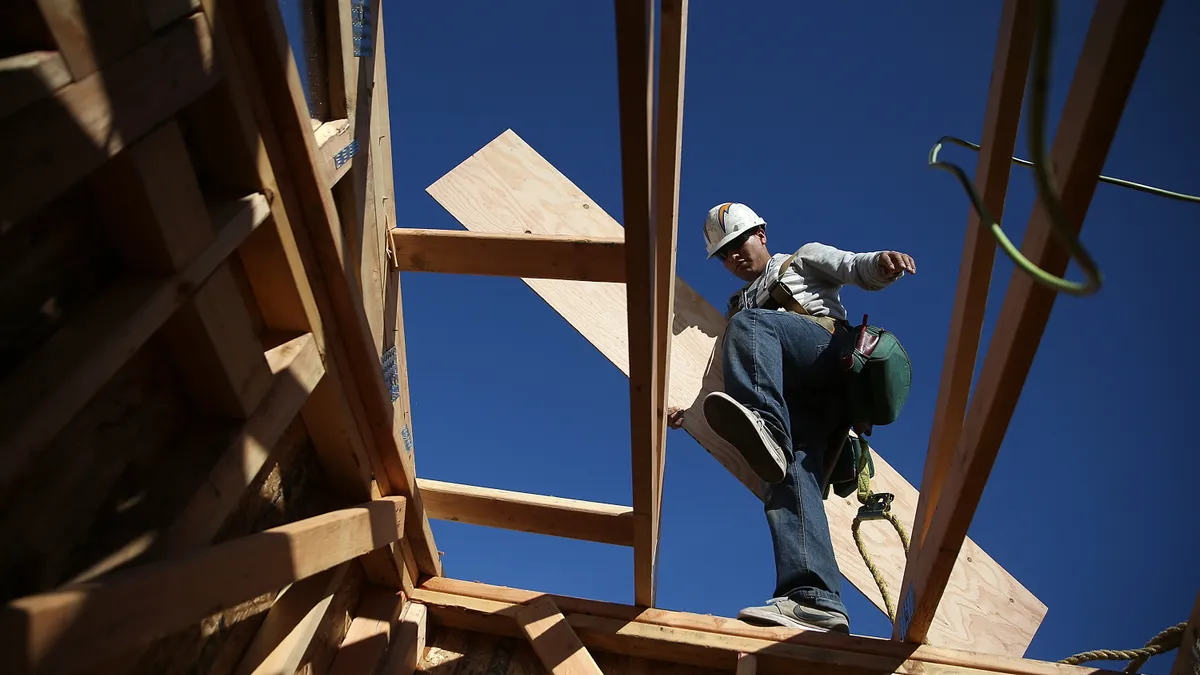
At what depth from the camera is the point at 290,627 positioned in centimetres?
202

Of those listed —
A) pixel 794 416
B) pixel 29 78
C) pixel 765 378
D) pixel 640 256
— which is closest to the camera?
pixel 29 78

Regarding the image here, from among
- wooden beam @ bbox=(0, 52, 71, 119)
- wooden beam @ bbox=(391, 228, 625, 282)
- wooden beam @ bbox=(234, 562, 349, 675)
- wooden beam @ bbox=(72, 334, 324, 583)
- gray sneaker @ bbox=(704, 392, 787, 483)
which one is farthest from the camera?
gray sneaker @ bbox=(704, 392, 787, 483)

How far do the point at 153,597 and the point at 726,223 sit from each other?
9.45 feet

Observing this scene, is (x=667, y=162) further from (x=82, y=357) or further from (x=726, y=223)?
(x=726, y=223)

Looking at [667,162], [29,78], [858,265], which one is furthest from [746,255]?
[29,78]

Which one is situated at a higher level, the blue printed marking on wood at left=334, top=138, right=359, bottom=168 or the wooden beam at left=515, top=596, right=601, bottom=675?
the blue printed marking on wood at left=334, top=138, right=359, bottom=168

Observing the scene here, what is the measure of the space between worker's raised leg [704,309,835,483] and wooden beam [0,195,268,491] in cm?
148

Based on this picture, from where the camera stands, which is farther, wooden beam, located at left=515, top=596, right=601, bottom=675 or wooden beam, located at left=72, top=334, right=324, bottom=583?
wooden beam, located at left=515, top=596, right=601, bottom=675

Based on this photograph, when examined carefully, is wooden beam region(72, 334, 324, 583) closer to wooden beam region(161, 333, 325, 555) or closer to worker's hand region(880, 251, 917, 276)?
wooden beam region(161, 333, 325, 555)

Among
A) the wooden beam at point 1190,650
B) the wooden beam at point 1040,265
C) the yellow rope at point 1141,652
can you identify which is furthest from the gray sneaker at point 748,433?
the wooden beam at point 1190,650

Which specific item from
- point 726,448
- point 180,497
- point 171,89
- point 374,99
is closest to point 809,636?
point 726,448

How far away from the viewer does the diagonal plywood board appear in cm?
283

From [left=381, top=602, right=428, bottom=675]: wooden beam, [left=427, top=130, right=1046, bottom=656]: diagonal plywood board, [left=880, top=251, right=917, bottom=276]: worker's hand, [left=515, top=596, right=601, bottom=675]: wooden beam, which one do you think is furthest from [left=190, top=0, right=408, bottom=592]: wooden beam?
[left=880, top=251, right=917, bottom=276]: worker's hand

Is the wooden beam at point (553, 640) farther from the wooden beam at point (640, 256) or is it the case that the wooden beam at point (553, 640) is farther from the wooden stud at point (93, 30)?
the wooden stud at point (93, 30)
